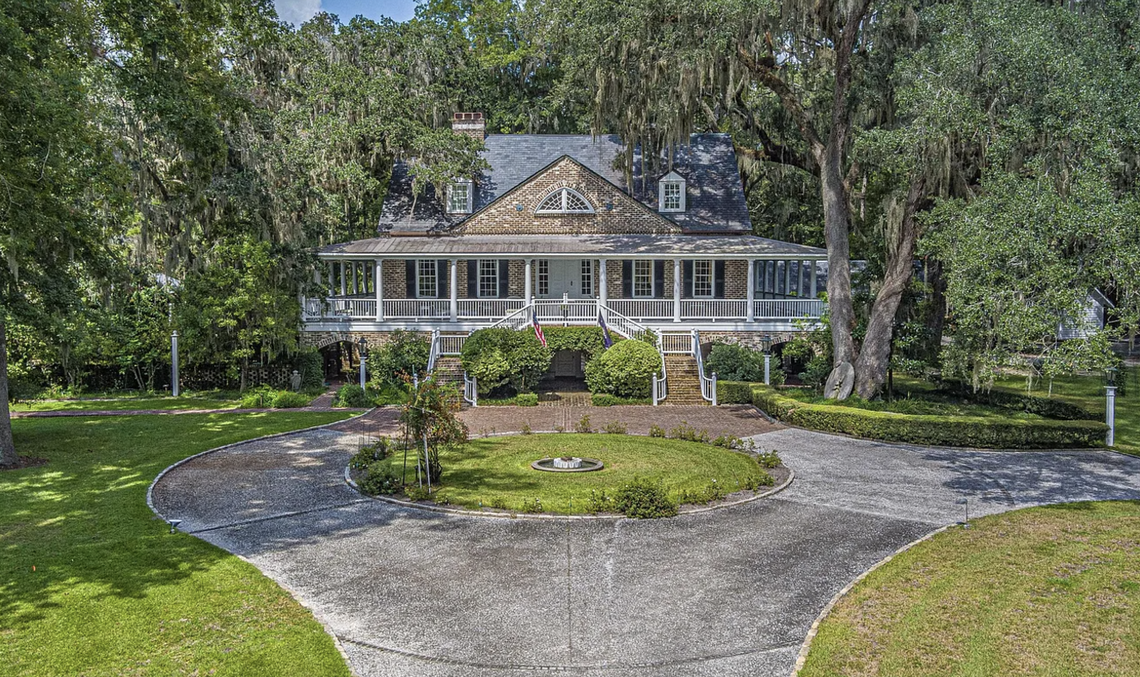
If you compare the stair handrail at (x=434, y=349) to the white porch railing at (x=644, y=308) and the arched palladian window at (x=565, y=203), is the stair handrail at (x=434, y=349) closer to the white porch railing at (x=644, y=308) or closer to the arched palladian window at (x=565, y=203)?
the white porch railing at (x=644, y=308)

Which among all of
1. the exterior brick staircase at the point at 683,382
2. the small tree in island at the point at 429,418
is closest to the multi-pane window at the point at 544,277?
the exterior brick staircase at the point at 683,382

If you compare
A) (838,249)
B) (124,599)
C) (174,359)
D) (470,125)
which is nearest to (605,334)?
(838,249)

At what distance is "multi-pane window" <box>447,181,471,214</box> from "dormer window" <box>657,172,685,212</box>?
7.51m

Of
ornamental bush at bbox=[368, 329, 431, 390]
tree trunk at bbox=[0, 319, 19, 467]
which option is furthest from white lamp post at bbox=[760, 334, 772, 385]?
tree trunk at bbox=[0, 319, 19, 467]

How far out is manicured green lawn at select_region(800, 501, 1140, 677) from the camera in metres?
6.43

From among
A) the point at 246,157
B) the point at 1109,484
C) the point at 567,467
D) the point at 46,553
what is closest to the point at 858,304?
the point at 1109,484

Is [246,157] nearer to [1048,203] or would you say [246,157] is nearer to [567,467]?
[567,467]

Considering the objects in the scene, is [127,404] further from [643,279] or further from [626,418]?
[643,279]

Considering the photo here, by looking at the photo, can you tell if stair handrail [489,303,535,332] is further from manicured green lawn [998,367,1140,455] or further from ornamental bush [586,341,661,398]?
manicured green lawn [998,367,1140,455]

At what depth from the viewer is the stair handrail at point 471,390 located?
21223mm

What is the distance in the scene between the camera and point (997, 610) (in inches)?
293

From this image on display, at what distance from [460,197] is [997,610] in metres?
24.5

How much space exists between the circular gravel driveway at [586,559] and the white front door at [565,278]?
15.1m

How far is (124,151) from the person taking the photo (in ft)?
60.6
